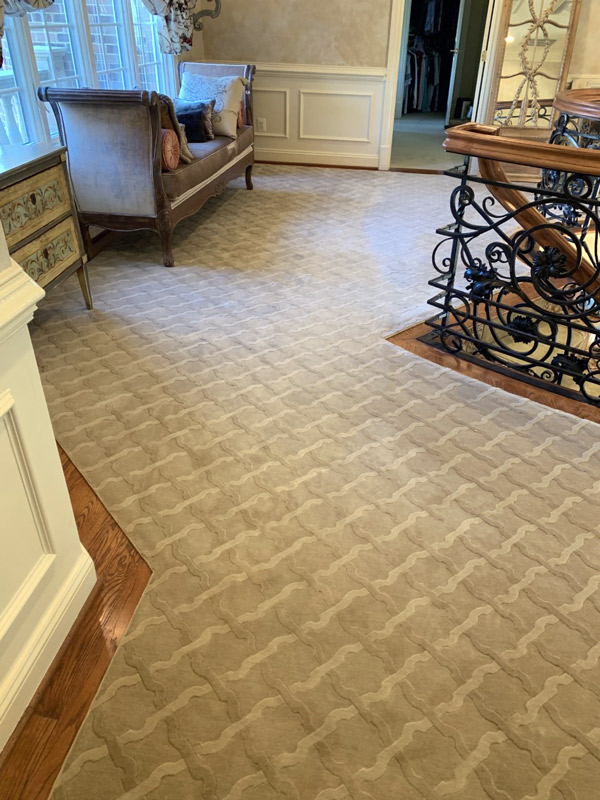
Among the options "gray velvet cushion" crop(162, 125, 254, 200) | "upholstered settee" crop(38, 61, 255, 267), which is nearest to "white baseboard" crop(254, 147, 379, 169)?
"gray velvet cushion" crop(162, 125, 254, 200)

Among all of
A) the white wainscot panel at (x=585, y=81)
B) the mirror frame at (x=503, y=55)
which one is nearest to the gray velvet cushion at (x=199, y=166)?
the mirror frame at (x=503, y=55)

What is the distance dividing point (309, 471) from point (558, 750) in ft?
3.63

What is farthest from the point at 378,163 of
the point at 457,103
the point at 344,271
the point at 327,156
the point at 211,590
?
the point at 211,590

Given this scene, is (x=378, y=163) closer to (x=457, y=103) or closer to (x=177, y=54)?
(x=177, y=54)

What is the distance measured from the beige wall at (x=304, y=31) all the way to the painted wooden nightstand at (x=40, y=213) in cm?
391

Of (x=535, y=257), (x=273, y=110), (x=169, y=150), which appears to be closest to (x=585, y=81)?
(x=273, y=110)

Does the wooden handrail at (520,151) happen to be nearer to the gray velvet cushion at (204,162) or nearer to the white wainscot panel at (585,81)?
the gray velvet cushion at (204,162)

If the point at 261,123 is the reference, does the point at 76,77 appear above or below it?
above

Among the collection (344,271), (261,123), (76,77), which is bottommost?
(344,271)

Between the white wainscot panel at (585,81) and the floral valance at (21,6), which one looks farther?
the white wainscot panel at (585,81)

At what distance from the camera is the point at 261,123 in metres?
6.36

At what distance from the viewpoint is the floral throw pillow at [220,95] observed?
482cm

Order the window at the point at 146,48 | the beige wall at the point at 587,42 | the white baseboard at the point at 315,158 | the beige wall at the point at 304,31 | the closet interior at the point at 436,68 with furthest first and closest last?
the closet interior at the point at 436,68
the white baseboard at the point at 315,158
the beige wall at the point at 304,31
the beige wall at the point at 587,42
the window at the point at 146,48

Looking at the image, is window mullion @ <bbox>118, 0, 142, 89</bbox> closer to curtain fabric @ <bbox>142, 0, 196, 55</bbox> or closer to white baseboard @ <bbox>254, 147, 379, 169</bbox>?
curtain fabric @ <bbox>142, 0, 196, 55</bbox>
